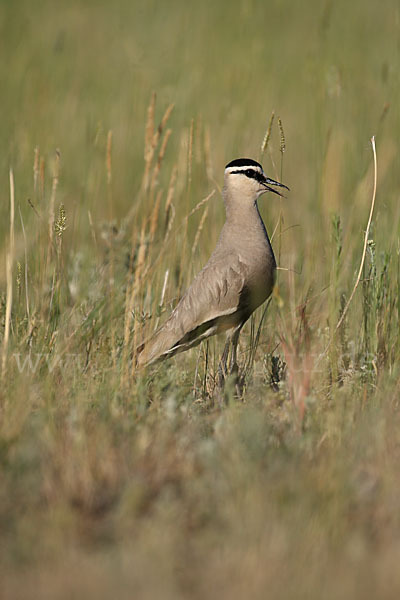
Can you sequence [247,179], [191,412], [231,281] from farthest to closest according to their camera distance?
[247,179] → [231,281] → [191,412]

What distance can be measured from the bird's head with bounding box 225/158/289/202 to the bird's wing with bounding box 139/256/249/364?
1.22ft

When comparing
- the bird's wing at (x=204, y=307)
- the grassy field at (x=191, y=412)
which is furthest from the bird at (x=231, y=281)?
the grassy field at (x=191, y=412)

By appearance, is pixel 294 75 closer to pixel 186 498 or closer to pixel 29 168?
pixel 29 168

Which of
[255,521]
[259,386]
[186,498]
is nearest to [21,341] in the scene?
[259,386]

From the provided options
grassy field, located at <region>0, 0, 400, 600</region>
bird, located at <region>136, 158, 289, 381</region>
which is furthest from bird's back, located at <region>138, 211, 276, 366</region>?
grassy field, located at <region>0, 0, 400, 600</region>

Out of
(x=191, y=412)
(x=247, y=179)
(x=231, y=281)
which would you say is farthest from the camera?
(x=247, y=179)

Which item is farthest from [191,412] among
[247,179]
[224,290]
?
[247,179]

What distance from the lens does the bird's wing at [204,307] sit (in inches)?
157

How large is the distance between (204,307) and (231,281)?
0.19m

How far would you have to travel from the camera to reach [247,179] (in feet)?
13.6

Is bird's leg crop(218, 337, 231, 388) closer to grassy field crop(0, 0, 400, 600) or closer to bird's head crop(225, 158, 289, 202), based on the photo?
grassy field crop(0, 0, 400, 600)

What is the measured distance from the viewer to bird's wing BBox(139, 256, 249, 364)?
13.1 feet

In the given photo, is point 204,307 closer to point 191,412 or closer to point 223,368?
point 223,368

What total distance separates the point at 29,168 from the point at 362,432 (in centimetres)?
317
